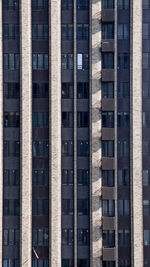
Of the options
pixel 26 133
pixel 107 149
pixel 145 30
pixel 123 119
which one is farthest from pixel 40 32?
pixel 107 149

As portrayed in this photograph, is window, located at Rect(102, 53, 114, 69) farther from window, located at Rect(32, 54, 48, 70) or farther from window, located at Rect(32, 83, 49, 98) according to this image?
window, located at Rect(32, 83, 49, 98)

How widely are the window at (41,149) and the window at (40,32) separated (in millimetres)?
13536

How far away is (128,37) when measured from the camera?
4016cm

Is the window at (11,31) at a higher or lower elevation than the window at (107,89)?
higher

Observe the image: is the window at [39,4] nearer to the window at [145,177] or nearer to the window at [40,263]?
the window at [145,177]

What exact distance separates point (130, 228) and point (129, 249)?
2650mm

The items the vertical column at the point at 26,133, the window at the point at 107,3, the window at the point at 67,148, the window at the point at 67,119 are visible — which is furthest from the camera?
the window at the point at 107,3

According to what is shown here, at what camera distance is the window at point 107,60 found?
4019 cm

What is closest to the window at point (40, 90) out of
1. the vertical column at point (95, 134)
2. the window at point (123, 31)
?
the vertical column at point (95, 134)

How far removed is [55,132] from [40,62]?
9365 mm

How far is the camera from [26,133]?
130 feet

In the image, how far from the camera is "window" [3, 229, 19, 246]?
39188 millimetres

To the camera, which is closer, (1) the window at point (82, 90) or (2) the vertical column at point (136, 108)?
(2) the vertical column at point (136, 108)

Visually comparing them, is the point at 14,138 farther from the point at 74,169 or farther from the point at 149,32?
the point at 149,32
